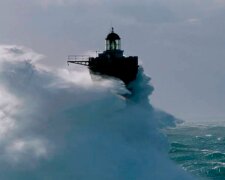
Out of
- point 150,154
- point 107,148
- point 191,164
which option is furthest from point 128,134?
point 191,164

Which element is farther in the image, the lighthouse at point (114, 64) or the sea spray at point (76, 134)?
the lighthouse at point (114, 64)

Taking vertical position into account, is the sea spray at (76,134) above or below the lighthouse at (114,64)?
below

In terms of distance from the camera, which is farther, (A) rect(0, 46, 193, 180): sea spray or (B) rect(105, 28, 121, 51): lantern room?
(B) rect(105, 28, 121, 51): lantern room

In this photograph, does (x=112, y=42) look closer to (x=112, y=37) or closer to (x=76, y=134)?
(x=112, y=37)

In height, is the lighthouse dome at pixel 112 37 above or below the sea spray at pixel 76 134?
above

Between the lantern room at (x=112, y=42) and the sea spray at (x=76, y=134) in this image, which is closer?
the sea spray at (x=76, y=134)

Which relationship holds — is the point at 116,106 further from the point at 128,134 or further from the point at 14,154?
the point at 14,154
